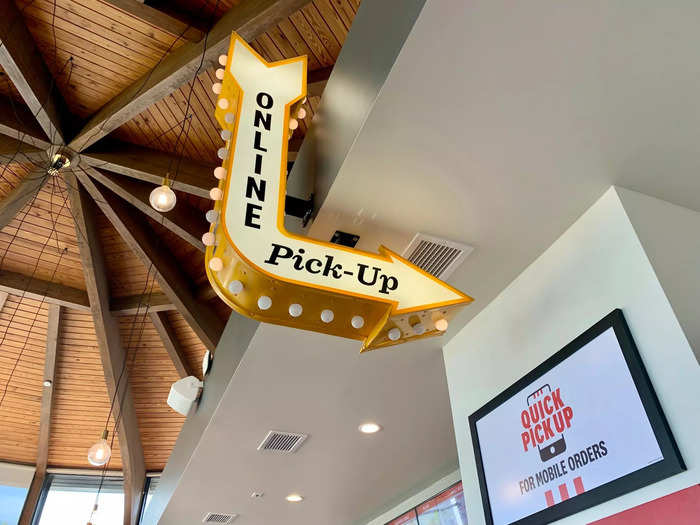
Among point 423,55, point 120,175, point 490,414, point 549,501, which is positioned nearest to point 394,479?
point 490,414

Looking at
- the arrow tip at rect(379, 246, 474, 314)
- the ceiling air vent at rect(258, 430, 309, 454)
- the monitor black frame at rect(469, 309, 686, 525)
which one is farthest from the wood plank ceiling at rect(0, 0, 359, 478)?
the monitor black frame at rect(469, 309, 686, 525)

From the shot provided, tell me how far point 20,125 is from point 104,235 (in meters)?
1.72

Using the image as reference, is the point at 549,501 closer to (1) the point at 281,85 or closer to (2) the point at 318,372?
(2) the point at 318,372

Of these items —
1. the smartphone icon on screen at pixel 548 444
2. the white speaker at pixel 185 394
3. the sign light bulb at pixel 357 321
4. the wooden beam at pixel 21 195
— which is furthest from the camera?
the wooden beam at pixel 21 195

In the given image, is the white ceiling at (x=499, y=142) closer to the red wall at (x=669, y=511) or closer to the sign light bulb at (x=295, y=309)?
the sign light bulb at (x=295, y=309)

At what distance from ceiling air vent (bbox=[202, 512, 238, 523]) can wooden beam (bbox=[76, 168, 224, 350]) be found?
5.94 feet

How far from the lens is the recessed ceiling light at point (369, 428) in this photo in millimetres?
4125

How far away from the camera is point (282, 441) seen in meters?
4.32

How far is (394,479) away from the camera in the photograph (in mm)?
5125

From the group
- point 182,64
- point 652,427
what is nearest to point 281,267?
point 652,427

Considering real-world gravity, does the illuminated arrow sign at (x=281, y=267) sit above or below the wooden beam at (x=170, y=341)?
below

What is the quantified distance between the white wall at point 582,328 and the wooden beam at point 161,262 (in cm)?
342

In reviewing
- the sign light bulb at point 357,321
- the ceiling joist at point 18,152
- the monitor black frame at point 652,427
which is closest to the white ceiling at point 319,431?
the monitor black frame at point 652,427

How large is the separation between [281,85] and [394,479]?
4191 mm
